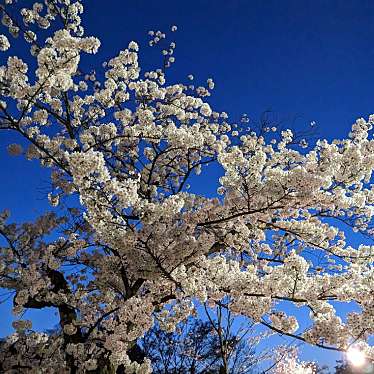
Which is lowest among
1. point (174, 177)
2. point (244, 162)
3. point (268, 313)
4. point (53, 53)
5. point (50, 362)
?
point (268, 313)

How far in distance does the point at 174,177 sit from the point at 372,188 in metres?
4.90

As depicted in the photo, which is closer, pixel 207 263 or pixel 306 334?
pixel 306 334

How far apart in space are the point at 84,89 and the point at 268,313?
23.0 ft

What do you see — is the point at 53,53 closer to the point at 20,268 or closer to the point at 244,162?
the point at 244,162

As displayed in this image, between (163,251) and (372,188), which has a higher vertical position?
(372,188)

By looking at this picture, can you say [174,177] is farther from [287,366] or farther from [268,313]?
[287,366]

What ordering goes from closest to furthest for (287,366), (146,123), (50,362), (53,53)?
1. (53,53)
2. (146,123)
3. (50,362)
4. (287,366)

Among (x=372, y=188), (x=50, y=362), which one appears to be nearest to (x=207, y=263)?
(x=372, y=188)

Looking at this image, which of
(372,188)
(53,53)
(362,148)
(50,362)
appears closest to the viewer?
(53,53)

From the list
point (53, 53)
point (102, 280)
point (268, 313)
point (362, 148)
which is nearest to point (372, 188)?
point (362, 148)

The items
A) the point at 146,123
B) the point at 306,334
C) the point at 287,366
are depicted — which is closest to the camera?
the point at 306,334

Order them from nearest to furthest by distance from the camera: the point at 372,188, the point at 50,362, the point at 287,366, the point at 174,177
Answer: the point at 372,188 < the point at 50,362 < the point at 174,177 < the point at 287,366

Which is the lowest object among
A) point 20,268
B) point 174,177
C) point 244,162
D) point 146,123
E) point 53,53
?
point 244,162

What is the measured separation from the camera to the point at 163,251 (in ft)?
24.0
